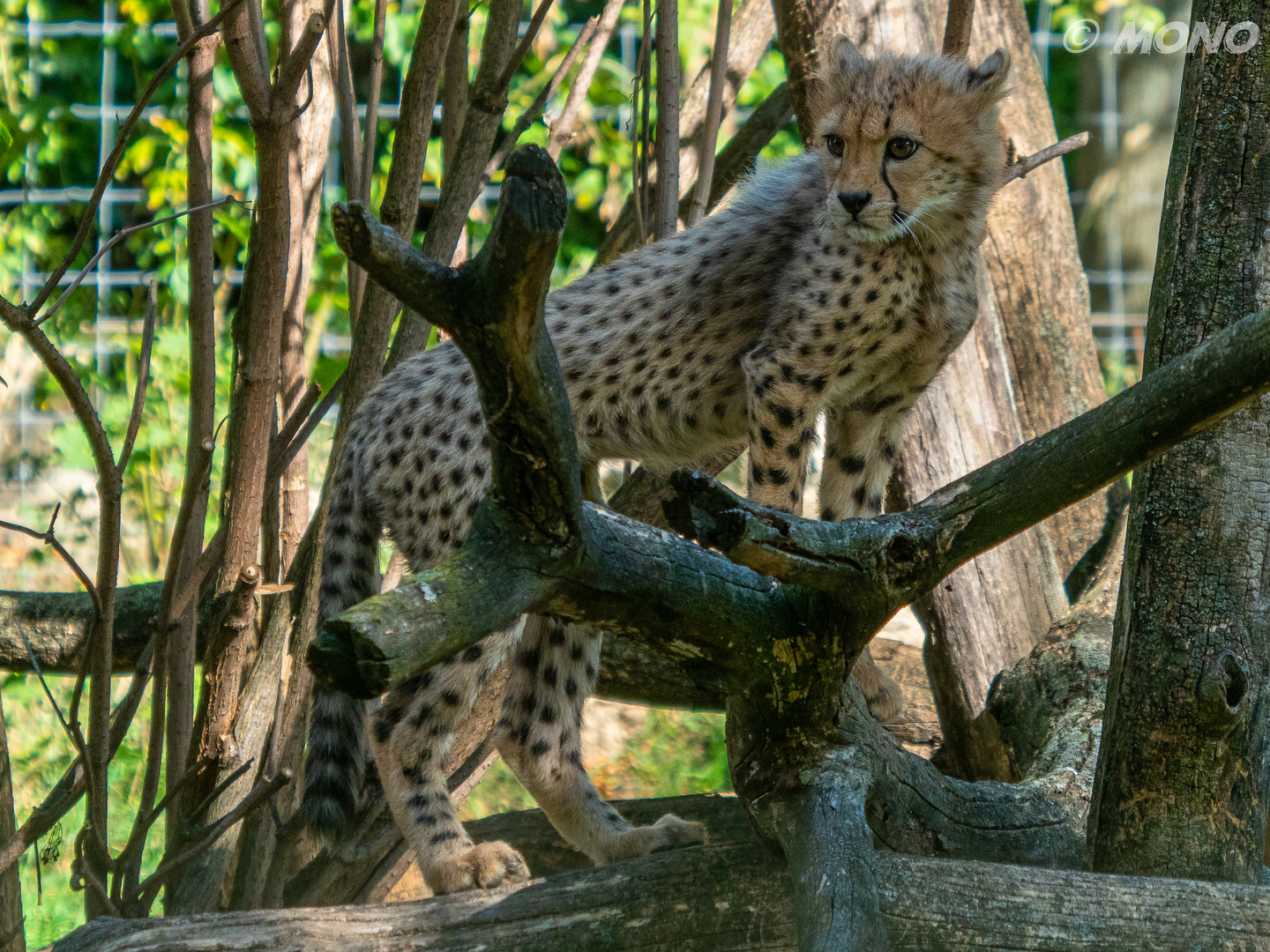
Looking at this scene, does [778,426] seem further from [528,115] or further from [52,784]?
[52,784]

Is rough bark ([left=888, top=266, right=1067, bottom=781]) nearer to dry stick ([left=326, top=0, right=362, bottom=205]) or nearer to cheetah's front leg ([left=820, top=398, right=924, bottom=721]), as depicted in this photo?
cheetah's front leg ([left=820, top=398, right=924, bottom=721])

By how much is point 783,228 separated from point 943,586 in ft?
3.48

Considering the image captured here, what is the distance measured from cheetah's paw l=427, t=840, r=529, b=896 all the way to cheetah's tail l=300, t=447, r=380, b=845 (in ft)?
0.81

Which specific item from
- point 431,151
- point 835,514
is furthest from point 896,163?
point 431,151

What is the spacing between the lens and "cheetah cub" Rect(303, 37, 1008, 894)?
2775mm

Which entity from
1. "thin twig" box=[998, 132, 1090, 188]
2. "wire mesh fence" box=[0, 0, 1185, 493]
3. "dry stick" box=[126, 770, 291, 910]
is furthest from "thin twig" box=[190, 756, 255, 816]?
"wire mesh fence" box=[0, 0, 1185, 493]

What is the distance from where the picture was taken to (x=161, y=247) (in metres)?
7.91

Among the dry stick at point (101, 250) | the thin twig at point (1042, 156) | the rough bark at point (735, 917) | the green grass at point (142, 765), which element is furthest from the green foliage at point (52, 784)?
the thin twig at point (1042, 156)

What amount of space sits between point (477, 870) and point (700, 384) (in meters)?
1.24

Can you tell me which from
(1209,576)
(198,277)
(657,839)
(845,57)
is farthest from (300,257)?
(1209,576)

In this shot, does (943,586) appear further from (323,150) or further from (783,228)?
(323,150)

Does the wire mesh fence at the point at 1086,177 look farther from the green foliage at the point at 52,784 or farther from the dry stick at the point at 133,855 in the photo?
the dry stick at the point at 133,855

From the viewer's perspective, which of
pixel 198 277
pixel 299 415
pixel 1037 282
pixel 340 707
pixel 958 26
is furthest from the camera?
pixel 1037 282

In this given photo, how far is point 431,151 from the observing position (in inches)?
291
